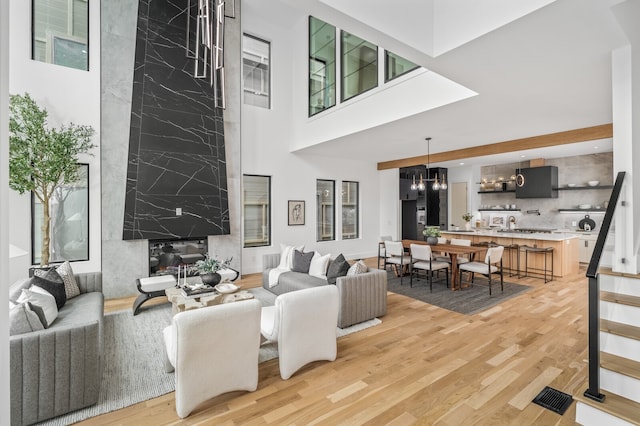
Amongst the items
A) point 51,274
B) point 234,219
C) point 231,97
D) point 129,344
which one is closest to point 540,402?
point 129,344

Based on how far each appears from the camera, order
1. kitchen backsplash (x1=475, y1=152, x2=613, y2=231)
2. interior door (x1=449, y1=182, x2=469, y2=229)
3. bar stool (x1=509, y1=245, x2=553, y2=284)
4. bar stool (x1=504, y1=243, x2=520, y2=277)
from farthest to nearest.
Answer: interior door (x1=449, y1=182, x2=469, y2=229) → kitchen backsplash (x1=475, y1=152, x2=613, y2=231) → bar stool (x1=504, y1=243, x2=520, y2=277) → bar stool (x1=509, y1=245, x2=553, y2=284)

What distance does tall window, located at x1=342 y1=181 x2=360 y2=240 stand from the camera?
902 cm

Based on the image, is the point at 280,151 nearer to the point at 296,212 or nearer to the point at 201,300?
the point at 296,212

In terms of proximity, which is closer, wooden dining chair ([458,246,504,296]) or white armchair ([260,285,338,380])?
white armchair ([260,285,338,380])

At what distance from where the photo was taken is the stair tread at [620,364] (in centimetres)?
215

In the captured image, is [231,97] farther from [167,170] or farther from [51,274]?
[51,274]

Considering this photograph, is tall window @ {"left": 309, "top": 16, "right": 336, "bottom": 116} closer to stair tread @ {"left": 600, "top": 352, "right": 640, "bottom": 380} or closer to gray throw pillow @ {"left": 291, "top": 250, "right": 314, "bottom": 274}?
gray throw pillow @ {"left": 291, "top": 250, "right": 314, "bottom": 274}

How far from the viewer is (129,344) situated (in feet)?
11.2

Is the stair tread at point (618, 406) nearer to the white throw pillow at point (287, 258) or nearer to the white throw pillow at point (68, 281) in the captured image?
the white throw pillow at point (287, 258)

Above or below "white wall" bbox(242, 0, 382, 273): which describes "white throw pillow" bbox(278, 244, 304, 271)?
below

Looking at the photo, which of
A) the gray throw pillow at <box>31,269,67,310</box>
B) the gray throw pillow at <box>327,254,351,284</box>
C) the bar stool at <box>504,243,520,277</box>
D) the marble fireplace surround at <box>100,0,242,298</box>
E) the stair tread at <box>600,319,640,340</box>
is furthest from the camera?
the bar stool at <box>504,243,520,277</box>

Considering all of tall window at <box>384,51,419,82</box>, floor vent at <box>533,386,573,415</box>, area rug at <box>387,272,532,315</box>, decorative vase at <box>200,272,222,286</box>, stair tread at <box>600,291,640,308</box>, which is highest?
tall window at <box>384,51,419,82</box>

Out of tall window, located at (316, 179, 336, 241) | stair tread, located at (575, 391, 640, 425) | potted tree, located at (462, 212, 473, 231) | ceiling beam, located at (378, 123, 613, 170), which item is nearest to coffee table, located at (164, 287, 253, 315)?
stair tread, located at (575, 391, 640, 425)

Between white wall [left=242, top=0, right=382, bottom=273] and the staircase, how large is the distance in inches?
238
